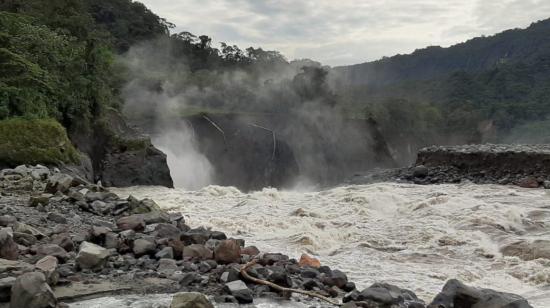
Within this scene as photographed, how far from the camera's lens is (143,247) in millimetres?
6172

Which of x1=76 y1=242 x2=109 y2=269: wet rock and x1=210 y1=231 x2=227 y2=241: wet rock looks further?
x1=210 y1=231 x2=227 y2=241: wet rock

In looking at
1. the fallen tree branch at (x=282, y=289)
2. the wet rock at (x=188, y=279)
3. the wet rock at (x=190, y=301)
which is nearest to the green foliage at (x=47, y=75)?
the wet rock at (x=188, y=279)

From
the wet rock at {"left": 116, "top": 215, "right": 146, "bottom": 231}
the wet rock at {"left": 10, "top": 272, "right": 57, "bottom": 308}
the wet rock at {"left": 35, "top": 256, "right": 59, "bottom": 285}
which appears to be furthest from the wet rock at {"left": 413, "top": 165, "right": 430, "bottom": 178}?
the wet rock at {"left": 10, "top": 272, "right": 57, "bottom": 308}

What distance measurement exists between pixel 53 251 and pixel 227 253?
1.84m

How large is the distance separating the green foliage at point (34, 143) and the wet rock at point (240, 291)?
10.7 meters

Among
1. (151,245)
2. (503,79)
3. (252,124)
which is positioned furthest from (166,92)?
(503,79)

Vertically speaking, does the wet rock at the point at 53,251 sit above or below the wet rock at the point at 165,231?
above

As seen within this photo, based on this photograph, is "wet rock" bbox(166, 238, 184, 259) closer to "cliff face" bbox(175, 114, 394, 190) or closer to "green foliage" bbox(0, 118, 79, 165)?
"green foliage" bbox(0, 118, 79, 165)

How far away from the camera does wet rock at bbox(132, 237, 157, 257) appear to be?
6.11 m

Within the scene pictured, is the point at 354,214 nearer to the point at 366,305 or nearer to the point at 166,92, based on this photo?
the point at 366,305

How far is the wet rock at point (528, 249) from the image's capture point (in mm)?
9396

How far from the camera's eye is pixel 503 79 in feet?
251

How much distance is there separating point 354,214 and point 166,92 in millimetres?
25523

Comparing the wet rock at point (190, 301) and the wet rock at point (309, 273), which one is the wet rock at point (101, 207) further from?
the wet rock at point (190, 301)
